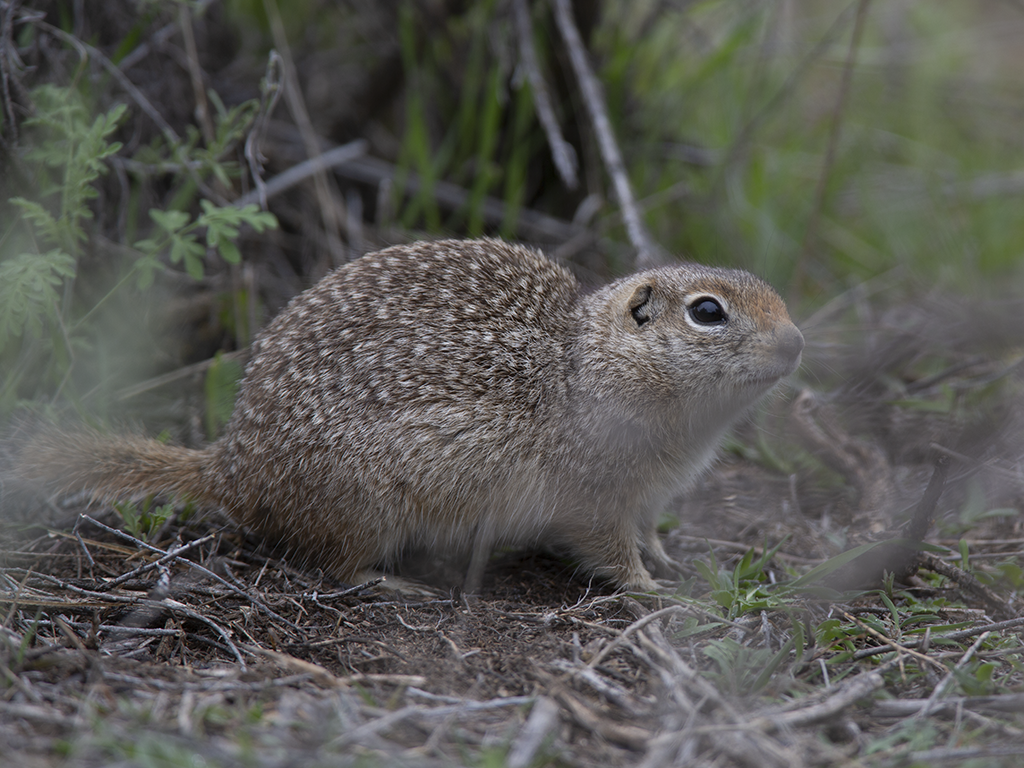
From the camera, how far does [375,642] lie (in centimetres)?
311

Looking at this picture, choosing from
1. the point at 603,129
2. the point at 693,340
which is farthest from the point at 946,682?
the point at 603,129

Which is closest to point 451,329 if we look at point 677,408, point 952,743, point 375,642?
point 677,408

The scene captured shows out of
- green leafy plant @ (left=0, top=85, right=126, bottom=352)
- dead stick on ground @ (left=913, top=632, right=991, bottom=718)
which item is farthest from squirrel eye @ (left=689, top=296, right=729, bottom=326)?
green leafy plant @ (left=0, top=85, right=126, bottom=352)

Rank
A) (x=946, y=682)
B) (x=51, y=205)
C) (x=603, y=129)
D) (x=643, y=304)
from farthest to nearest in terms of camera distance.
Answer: (x=603, y=129), (x=51, y=205), (x=643, y=304), (x=946, y=682)

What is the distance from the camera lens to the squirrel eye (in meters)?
3.69

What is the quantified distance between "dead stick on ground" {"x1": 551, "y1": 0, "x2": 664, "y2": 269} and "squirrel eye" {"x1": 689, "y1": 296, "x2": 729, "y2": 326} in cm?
119

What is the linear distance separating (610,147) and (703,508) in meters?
2.41

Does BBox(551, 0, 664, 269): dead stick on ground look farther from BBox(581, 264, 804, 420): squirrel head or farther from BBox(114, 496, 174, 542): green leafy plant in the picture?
BBox(114, 496, 174, 542): green leafy plant

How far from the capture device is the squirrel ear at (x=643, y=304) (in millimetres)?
3875

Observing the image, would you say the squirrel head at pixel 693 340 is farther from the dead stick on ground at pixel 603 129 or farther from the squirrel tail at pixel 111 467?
the squirrel tail at pixel 111 467

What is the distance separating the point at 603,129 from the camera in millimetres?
5426

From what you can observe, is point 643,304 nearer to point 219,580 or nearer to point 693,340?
point 693,340

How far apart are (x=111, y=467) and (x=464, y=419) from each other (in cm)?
157

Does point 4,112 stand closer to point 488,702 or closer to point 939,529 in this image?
point 488,702
